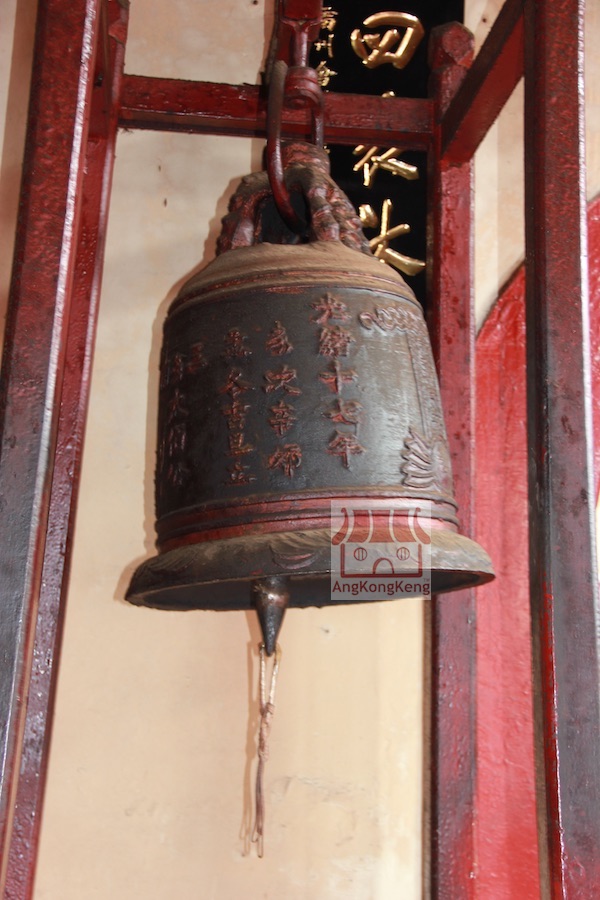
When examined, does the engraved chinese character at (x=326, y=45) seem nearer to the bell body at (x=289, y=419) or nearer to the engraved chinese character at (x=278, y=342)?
the bell body at (x=289, y=419)

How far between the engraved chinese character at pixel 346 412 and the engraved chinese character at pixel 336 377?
0.02 m

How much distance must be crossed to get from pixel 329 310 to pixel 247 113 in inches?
25.8

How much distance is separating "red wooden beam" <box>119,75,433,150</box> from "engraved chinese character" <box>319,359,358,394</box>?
0.66 m

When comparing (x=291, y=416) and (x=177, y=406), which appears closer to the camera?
(x=291, y=416)

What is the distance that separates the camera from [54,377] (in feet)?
3.23

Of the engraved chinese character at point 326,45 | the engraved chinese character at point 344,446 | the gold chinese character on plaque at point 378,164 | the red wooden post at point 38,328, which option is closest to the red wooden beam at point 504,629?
the gold chinese character on plaque at point 378,164

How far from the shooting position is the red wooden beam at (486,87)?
48.6 inches

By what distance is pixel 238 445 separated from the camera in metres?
1.08

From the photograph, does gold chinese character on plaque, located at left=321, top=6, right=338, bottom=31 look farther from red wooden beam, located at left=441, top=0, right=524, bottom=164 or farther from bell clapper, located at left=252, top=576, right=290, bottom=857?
bell clapper, located at left=252, top=576, right=290, bottom=857

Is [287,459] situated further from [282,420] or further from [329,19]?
[329,19]

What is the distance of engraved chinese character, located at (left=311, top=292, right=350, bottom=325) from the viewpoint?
1109mm

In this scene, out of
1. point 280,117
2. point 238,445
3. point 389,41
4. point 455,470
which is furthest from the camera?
point 389,41

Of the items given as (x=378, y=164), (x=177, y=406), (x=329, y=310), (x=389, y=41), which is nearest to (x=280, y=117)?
(x=329, y=310)

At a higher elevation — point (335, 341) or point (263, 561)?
point (335, 341)
